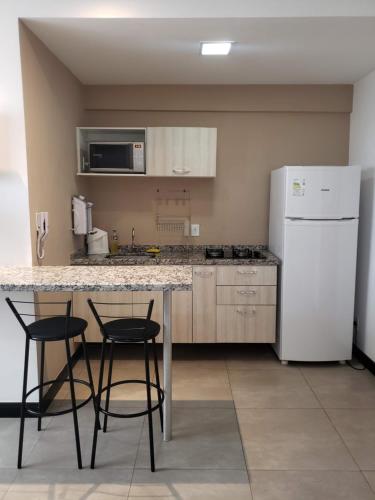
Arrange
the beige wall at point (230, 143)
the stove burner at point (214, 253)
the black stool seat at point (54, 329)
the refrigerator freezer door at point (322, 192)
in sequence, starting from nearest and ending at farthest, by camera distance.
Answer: the black stool seat at point (54, 329), the refrigerator freezer door at point (322, 192), the stove burner at point (214, 253), the beige wall at point (230, 143)

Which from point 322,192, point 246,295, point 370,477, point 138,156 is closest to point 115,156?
point 138,156

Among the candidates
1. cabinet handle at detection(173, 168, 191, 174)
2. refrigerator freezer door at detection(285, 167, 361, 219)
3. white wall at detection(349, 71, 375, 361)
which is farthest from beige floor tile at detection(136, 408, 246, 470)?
cabinet handle at detection(173, 168, 191, 174)

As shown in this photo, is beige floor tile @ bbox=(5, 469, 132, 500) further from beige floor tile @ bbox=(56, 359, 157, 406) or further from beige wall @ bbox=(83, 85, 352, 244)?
beige wall @ bbox=(83, 85, 352, 244)

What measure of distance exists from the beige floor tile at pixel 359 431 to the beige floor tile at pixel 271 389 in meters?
0.20

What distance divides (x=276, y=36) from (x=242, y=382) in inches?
101

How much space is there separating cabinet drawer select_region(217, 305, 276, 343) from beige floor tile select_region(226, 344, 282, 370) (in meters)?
0.21

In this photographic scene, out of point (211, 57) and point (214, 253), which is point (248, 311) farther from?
point (211, 57)

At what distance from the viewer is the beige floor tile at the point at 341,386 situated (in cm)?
295

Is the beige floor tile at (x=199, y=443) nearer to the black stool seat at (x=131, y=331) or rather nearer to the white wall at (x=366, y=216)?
the black stool seat at (x=131, y=331)

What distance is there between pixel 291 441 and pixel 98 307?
1942 millimetres

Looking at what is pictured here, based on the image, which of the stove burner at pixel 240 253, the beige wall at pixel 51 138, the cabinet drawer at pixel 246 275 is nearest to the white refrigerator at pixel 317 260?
the cabinet drawer at pixel 246 275

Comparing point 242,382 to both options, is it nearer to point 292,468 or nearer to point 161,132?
point 292,468

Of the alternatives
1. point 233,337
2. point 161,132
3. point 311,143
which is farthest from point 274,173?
point 233,337

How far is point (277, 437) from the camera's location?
2.52m
